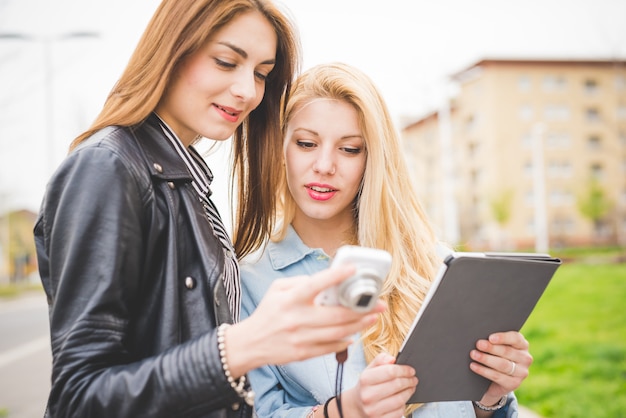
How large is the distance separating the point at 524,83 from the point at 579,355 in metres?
46.4

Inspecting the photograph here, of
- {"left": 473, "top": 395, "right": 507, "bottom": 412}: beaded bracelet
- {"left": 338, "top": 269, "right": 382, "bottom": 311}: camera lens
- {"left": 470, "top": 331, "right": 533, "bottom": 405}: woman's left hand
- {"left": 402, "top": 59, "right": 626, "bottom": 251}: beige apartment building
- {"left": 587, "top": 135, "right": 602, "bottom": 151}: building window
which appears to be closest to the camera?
{"left": 338, "top": 269, "right": 382, "bottom": 311}: camera lens

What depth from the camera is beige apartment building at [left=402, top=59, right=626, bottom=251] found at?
47969mm

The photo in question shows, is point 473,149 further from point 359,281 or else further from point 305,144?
point 359,281

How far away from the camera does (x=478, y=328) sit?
1864 mm

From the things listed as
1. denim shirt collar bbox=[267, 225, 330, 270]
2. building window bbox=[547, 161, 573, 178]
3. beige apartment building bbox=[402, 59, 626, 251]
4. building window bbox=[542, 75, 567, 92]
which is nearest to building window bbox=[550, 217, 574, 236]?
beige apartment building bbox=[402, 59, 626, 251]

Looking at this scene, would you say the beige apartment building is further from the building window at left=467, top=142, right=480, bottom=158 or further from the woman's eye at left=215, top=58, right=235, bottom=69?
the woman's eye at left=215, top=58, right=235, bottom=69

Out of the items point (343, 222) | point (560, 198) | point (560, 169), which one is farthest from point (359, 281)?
point (560, 169)

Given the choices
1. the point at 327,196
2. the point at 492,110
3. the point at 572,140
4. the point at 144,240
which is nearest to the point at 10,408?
the point at 327,196

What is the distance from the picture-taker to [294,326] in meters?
1.19

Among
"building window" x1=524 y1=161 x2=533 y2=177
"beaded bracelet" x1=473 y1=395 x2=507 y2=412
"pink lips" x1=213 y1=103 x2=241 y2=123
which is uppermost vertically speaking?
"pink lips" x1=213 y1=103 x2=241 y2=123

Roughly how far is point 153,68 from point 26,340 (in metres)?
11.8

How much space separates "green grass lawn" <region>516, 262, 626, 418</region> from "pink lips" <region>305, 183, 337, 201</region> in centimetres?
375

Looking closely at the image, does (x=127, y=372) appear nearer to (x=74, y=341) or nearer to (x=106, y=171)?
(x=74, y=341)

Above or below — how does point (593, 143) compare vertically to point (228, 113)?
below
